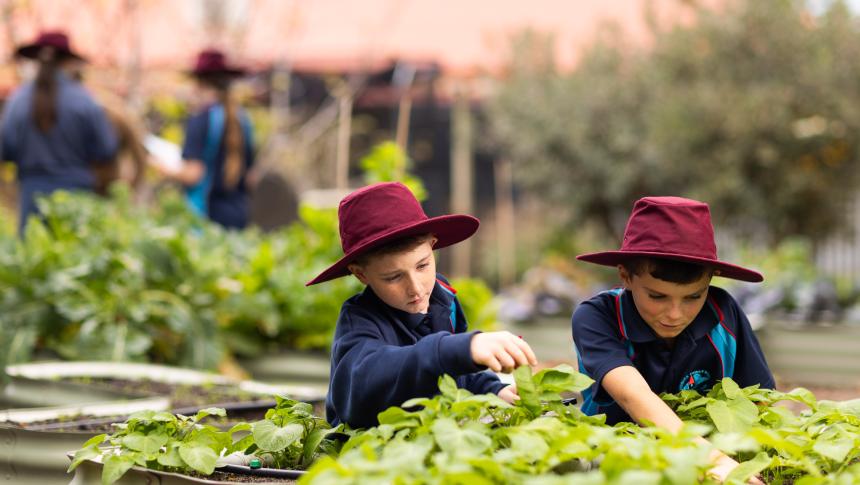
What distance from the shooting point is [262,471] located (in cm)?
195

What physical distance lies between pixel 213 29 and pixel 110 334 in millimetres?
7173

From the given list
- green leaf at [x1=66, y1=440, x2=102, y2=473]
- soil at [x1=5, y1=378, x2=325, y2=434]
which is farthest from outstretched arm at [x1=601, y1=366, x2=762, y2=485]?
soil at [x1=5, y1=378, x2=325, y2=434]

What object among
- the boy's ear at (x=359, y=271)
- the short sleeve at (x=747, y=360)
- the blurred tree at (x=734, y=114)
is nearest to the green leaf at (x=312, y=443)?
the boy's ear at (x=359, y=271)

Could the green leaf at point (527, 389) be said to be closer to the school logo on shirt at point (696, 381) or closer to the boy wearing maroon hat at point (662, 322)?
the boy wearing maroon hat at point (662, 322)

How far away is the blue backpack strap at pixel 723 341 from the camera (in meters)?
2.38

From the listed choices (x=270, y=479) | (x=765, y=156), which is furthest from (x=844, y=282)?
(x=270, y=479)

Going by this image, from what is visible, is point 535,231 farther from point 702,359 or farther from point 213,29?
point 702,359

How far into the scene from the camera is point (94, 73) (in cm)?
1177

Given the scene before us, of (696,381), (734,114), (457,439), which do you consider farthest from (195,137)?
(734,114)

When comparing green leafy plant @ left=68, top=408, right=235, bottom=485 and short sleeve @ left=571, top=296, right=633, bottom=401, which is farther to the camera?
short sleeve @ left=571, top=296, right=633, bottom=401

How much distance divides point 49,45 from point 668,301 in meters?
4.95

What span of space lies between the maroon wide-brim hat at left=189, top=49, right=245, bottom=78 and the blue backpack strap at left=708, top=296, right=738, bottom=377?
16.6ft

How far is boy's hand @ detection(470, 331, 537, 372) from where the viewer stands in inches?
71.1

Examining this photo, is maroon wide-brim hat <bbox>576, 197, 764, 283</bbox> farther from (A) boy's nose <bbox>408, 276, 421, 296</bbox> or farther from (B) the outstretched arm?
(A) boy's nose <bbox>408, 276, 421, 296</bbox>
